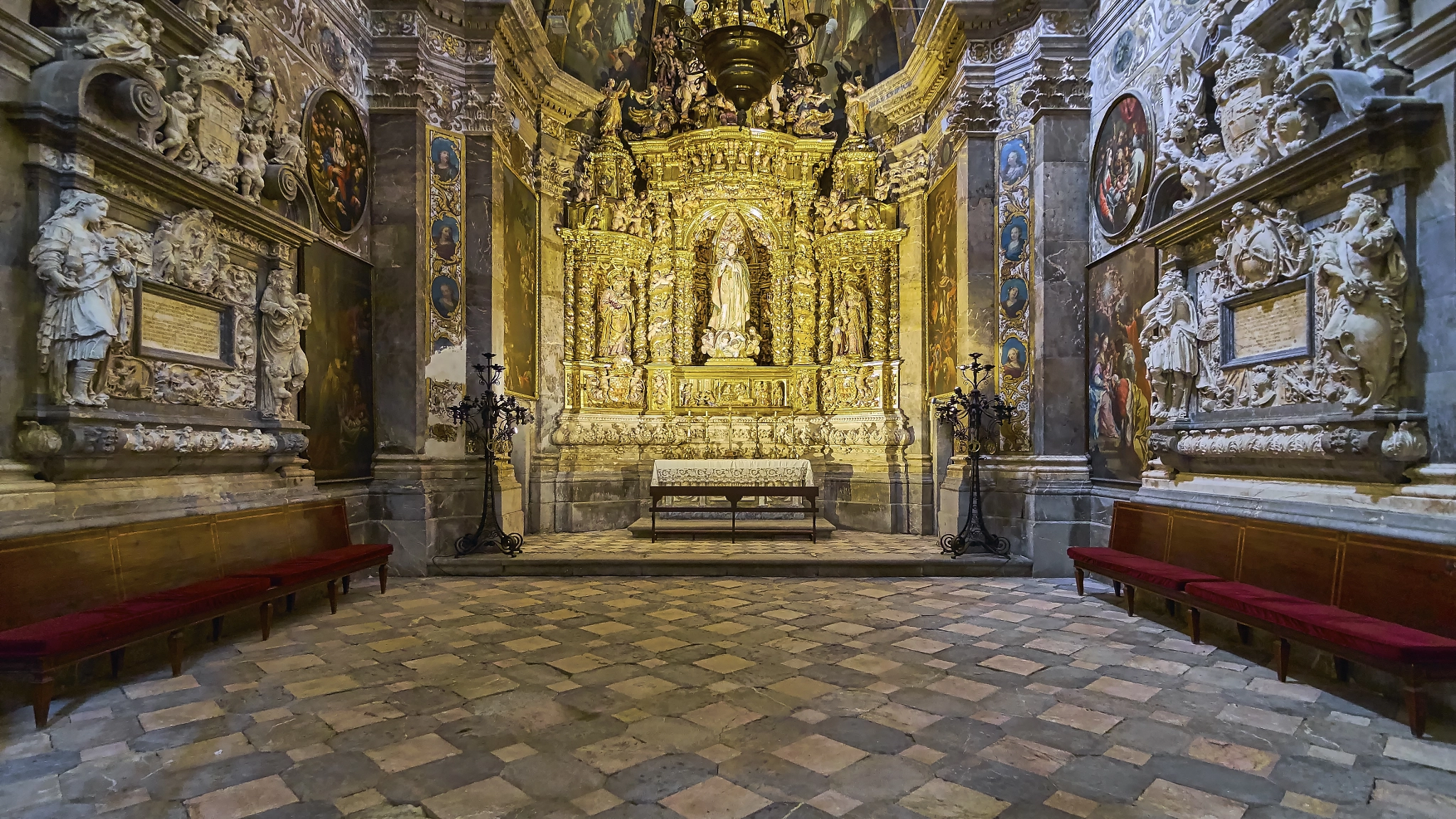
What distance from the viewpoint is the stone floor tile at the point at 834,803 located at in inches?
118

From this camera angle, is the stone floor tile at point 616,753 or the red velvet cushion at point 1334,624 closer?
the stone floor tile at point 616,753

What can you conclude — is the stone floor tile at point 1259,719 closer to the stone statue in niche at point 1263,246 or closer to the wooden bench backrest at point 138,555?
the stone statue in niche at point 1263,246

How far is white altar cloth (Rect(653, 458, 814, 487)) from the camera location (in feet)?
39.4

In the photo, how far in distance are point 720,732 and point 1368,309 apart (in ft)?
16.5

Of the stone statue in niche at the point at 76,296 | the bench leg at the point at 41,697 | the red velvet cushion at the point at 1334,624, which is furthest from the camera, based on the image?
the stone statue in niche at the point at 76,296

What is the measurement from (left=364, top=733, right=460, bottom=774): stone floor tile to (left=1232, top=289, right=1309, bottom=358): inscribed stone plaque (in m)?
6.55

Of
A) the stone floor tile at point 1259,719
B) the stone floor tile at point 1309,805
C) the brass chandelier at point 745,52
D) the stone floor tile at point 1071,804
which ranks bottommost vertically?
the stone floor tile at point 1259,719

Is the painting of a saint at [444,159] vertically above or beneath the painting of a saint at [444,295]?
above

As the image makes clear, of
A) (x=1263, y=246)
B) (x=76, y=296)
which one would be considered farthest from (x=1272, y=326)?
(x=76, y=296)

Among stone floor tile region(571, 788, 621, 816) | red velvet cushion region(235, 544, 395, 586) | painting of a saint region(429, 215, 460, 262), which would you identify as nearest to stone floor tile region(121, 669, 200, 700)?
red velvet cushion region(235, 544, 395, 586)

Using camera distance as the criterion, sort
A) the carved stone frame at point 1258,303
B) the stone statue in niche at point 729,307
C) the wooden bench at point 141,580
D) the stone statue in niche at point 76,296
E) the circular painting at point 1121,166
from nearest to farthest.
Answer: the wooden bench at point 141,580 < the stone statue in niche at point 76,296 < the carved stone frame at point 1258,303 < the circular painting at point 1121,166 < the stone statue in niche at point 729,307

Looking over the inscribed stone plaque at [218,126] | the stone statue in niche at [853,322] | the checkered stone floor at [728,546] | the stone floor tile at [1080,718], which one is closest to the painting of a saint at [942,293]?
the stone statue in niche at [853,322]

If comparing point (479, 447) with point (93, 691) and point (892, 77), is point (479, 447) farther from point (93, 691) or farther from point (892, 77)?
point (892, 77)

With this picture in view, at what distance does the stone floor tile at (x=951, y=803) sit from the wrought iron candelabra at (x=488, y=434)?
6.93m
